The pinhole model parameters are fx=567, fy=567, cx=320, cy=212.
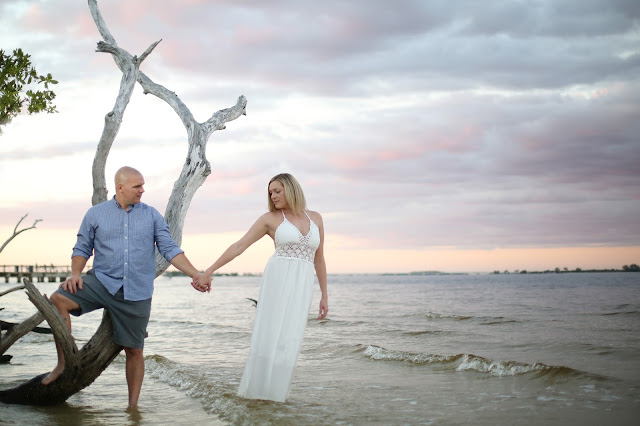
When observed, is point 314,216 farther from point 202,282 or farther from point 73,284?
point 73,284

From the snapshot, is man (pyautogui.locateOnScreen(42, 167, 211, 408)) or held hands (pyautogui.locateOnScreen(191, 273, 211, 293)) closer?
man (pyautogui.locateOnScreen(42, 167, 211, 408))

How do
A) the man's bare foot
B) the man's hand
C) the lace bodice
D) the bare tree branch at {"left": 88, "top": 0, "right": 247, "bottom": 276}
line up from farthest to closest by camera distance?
the bare tree branch at {"left": 88, "top": 0, "right": 247, "bottom": 276} < the lace bodice < the man's bare foot < the man's hand

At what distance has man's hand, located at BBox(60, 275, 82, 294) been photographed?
512cm

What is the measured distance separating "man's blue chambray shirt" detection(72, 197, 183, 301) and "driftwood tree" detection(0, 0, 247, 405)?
0.54m

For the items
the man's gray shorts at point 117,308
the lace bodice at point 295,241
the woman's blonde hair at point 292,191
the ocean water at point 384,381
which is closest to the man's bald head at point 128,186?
the man's gray shorts at point 117,308

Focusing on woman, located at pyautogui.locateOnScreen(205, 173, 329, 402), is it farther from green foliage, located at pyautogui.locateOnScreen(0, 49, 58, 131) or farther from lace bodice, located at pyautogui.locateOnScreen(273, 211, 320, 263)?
green foliage, located at pyautogui.locateOnScreen(0, 49, 58, 131)

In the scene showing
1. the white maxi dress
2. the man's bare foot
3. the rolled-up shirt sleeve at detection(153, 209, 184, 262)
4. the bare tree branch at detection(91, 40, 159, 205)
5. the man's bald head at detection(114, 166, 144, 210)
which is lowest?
the man's bare foot

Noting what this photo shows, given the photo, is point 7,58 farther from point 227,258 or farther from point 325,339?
point 325,339

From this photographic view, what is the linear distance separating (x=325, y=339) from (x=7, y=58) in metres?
10.7

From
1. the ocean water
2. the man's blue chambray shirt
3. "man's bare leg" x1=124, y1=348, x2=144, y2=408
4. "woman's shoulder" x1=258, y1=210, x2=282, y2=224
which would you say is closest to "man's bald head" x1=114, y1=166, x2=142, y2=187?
the man's blue chambray shirt

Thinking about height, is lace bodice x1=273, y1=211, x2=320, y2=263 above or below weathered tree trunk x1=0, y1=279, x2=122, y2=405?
above

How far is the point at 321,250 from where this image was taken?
20.3 ft

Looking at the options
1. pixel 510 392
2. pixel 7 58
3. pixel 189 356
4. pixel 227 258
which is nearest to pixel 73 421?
pixel 227 258

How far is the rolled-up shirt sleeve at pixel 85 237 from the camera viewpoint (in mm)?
5352
